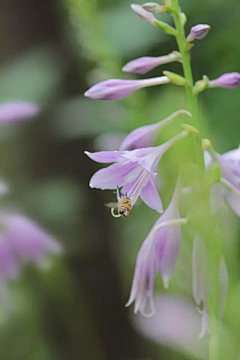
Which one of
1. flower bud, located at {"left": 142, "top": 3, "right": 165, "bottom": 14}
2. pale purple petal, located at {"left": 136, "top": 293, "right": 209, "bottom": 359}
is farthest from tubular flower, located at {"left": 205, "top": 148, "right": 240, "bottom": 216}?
pale purple petal, located at {"left": 136, "top": 293, "right": 209, "bottom": 359}

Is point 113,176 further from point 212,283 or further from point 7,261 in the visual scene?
point 7,261

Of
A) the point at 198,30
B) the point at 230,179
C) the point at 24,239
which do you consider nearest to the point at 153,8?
the point at 198,30

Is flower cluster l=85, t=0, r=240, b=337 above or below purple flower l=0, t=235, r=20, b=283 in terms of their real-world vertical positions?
above

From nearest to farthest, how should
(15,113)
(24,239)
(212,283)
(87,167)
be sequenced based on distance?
(212,283) → (15,113) → (24,239) → (87,167)

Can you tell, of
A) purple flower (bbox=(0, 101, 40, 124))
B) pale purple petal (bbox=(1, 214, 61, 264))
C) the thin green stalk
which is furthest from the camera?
pale purple petal (bbox=(1, 214, 61, 264))

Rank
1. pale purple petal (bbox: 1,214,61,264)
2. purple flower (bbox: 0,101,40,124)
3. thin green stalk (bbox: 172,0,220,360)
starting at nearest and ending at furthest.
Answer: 1. thin green stalk (bbox: 172,0,220,360)
2. purple flower (bbox: 0,101,40,124)
3. pale purple petal (bbox: 1,214,61,264)

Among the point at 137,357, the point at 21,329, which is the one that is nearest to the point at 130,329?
the point at 137,357

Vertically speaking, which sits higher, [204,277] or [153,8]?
[153,8]

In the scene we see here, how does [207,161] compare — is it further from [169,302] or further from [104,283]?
[104,283]

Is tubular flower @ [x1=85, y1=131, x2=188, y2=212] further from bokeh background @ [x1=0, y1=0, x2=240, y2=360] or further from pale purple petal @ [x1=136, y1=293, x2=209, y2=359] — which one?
pale purple petal @ [x1=136, y1=293, x2=209, y2=359]
